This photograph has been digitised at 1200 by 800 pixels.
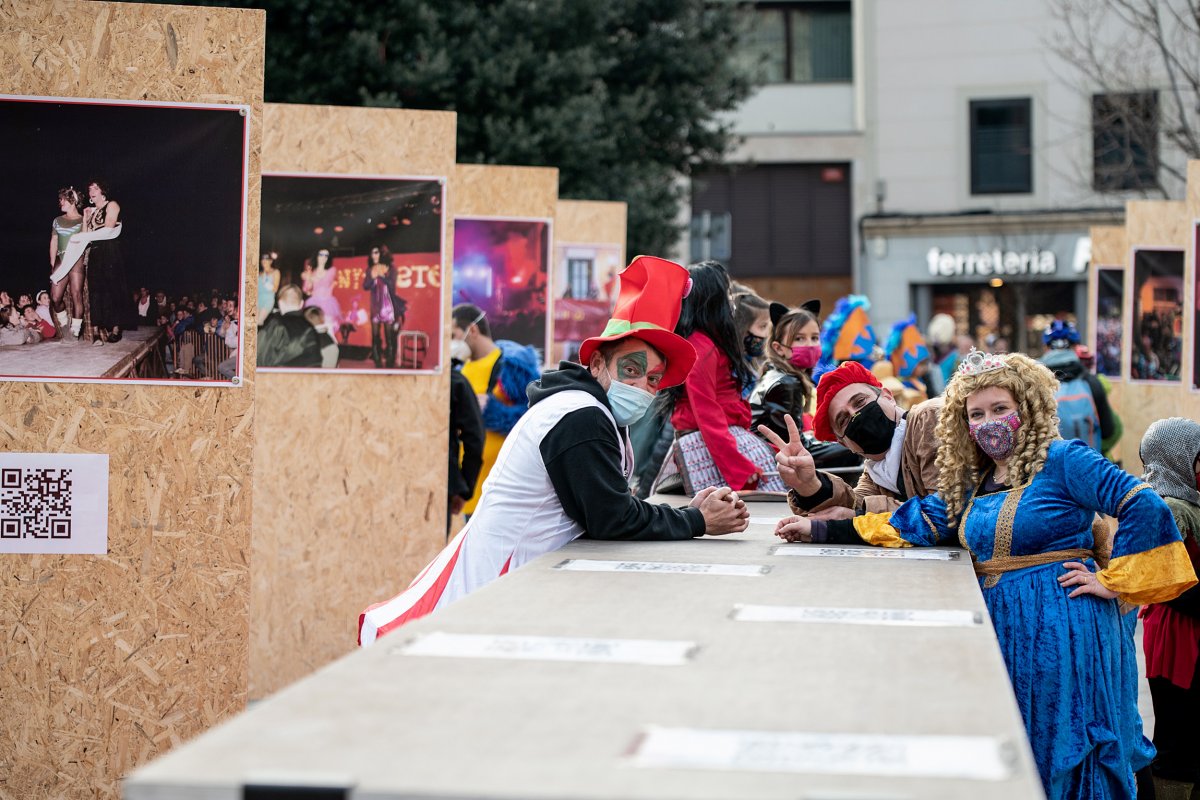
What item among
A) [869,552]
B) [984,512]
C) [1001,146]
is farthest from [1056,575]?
[1001,146]

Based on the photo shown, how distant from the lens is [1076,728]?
433 centimetres

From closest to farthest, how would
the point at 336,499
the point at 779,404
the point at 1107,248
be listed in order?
the point at 779,404 < the point at 336,499 < the point at 1107,248

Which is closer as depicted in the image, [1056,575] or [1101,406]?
[1056,575]

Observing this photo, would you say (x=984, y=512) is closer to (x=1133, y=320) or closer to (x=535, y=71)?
(x=1133, y=320)

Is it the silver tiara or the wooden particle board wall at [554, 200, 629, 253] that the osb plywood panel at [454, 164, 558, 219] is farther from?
the silver tiara

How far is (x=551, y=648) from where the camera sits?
2877 mm

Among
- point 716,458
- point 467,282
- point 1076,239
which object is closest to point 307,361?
point 716,458

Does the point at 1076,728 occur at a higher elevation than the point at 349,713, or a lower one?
lower

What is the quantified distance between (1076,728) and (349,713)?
8.88 feet

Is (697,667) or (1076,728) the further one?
(1076,728)

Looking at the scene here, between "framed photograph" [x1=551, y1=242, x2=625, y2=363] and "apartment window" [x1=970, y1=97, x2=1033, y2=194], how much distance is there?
21.7 metres

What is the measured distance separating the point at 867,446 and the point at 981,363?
0.77 metres

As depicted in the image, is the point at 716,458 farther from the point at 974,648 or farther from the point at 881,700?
the point at 881,700

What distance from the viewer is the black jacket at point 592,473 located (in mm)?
4543
